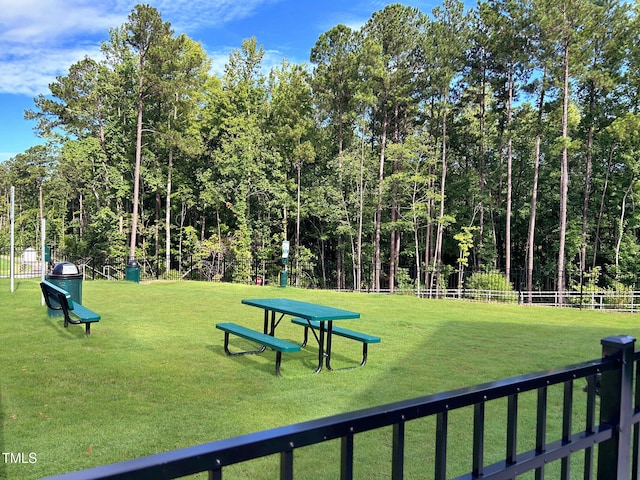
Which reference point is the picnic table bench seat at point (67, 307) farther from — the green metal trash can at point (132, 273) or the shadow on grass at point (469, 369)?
the green metal trash can at point (132, 273)

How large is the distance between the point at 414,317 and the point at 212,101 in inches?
957

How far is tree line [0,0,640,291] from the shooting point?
81.9 feet

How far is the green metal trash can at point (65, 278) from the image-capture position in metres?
7.95

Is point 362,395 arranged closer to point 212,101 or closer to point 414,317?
point 414,317

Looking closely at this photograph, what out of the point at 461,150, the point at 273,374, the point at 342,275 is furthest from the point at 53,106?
the point at 273,374

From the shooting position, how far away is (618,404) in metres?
2.02

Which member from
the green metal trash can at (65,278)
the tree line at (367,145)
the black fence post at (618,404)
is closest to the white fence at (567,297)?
the tree line at (367,145)

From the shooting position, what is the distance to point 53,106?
1120 inches

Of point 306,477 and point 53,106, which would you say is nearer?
point 306,477

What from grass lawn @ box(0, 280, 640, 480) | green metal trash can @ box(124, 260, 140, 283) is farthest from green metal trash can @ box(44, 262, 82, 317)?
green metal trash can @ box(124, 260, 140, 283)

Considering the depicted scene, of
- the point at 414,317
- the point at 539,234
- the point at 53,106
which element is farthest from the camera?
the point at 539,234

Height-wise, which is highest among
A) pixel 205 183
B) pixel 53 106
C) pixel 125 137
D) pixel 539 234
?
pixel 53 106

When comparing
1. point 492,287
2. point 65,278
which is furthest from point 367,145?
point 65,278

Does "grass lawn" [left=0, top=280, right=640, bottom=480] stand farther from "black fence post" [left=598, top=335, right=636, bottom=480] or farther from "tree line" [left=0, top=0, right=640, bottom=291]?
"tree line" [left=0, top=0, right=640, bottom=291]
